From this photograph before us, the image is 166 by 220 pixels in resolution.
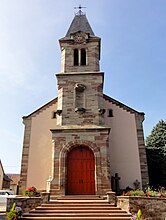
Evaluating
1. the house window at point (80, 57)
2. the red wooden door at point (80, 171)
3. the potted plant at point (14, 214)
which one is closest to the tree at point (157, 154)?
the red wooden door at point (80, 171)

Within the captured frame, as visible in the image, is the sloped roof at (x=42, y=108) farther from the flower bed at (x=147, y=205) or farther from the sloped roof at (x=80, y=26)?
the flower bed at (x=147, y=205)

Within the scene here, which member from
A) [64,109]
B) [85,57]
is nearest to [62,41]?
[85,57]

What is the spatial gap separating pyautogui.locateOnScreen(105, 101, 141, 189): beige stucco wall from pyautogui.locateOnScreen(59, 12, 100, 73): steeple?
3703 millimetres

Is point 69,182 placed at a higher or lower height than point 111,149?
lower

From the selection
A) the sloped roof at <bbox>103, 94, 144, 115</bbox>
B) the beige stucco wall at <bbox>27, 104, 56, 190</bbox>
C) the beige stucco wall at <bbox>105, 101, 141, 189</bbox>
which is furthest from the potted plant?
the sloped roof at <bbox>103, 94, 144, 115</bbox>

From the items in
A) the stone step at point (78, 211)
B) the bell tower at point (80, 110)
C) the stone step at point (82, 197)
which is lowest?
the stone step at point (78, 211)

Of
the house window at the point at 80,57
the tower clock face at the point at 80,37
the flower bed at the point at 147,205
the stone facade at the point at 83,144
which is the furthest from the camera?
the tower clock face at the point at 80,37

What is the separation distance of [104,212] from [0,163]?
3009 cm

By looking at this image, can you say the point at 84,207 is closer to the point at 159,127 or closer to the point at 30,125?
the point at 30,125

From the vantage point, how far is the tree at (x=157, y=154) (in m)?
16.8

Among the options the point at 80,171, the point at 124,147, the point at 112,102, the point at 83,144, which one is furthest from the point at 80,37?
the point at 80,171

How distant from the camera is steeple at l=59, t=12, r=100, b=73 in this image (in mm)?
17141

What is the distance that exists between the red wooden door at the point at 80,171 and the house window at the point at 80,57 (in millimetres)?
7224

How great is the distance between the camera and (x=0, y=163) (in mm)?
35594
